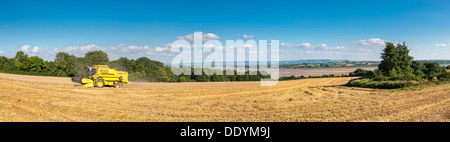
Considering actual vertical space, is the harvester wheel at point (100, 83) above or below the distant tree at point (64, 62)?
below

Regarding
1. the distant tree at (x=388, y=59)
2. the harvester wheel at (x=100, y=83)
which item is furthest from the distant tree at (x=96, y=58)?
the distant tree at (x=388, y=59)

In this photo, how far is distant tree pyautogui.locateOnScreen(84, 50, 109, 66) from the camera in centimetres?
3179

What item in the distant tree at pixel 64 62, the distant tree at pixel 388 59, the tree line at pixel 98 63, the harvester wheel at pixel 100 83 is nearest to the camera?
the harvester wheel at pixel 100 83

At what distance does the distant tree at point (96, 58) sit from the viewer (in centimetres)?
3179

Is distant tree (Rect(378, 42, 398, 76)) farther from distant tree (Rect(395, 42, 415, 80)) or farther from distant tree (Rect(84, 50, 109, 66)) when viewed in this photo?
distant tree (Rect(84, 50, 109, 66))

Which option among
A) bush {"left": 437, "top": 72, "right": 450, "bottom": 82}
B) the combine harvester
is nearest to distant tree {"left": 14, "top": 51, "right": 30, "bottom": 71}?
the combine harvester

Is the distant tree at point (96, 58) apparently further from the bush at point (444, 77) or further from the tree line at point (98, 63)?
the bush at point (444, 77)

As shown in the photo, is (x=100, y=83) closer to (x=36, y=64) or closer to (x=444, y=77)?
(x=444, y=77)

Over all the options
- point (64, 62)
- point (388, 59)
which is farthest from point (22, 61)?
point (388, 59)

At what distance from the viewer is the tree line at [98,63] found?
110 feet

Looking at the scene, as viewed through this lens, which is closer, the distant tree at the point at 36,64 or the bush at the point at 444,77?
the bush at the point at 444,77

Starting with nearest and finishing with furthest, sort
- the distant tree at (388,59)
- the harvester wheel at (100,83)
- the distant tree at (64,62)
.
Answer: the harvester wheel at (100,83) → the distant tree at (388,59) → the distant tree at (64,62)

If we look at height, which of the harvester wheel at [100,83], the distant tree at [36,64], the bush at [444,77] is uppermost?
the distant tree at [36,64]
